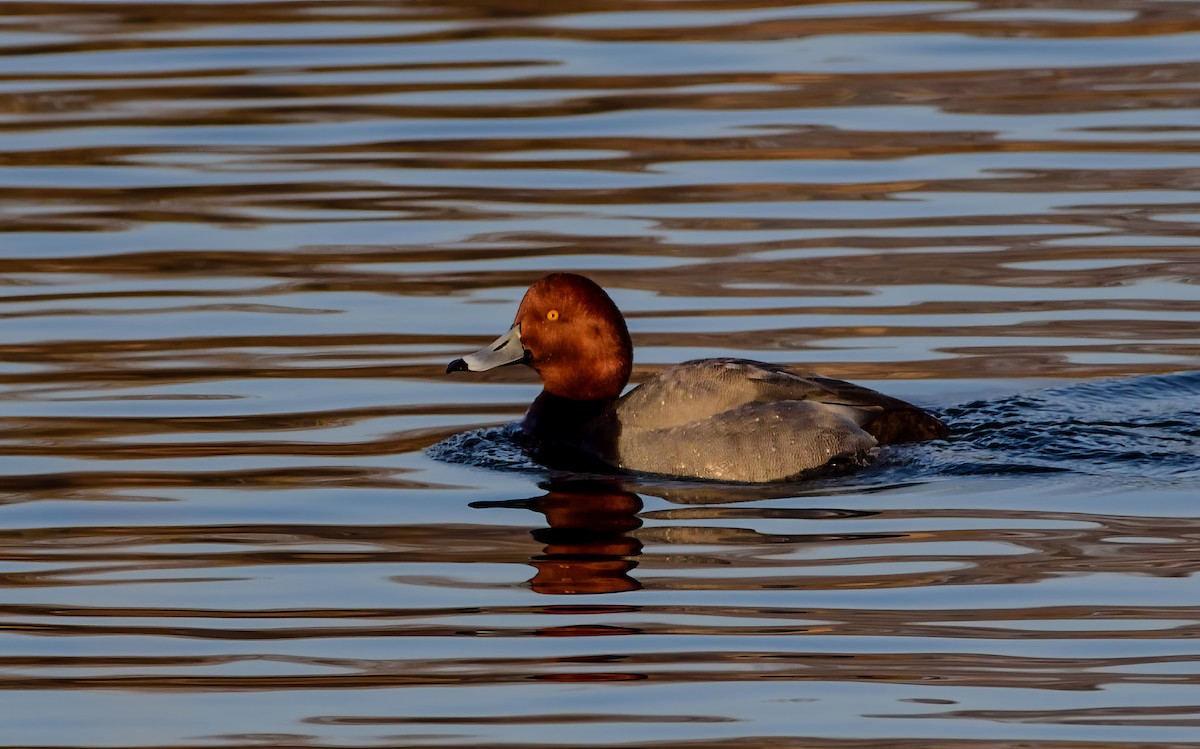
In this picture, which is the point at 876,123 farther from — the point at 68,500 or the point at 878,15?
the point at 68,500

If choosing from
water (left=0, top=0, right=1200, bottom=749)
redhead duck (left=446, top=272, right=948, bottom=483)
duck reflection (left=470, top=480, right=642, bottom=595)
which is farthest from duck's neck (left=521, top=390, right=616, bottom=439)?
duck reflection (left=470, top=480, right=642, bottom=595)

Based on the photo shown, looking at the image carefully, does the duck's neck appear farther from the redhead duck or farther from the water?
the water

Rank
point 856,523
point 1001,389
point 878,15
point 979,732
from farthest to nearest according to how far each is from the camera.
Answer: point 878,15 < point 1001,389 < point 856,523 < point 979,732

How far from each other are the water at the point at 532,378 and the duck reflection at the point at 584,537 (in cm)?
2

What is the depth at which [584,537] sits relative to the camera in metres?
8.00

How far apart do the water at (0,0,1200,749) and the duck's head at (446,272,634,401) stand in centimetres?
38

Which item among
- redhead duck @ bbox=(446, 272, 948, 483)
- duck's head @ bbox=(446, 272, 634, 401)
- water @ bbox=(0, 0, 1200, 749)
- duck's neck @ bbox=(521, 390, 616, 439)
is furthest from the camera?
duck's head @ bbox=(446, 272, 634, 401)

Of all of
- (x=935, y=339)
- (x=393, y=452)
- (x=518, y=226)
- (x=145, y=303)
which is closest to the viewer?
(x=393, y=452)

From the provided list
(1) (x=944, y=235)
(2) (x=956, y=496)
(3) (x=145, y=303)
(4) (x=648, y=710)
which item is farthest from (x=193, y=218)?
(4) (x=648, y=710)

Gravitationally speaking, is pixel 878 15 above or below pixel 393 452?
above

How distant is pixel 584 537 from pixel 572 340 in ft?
6.44

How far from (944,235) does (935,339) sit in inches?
77.1

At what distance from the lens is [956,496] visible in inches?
334

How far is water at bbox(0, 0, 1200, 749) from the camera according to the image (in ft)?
20.8
